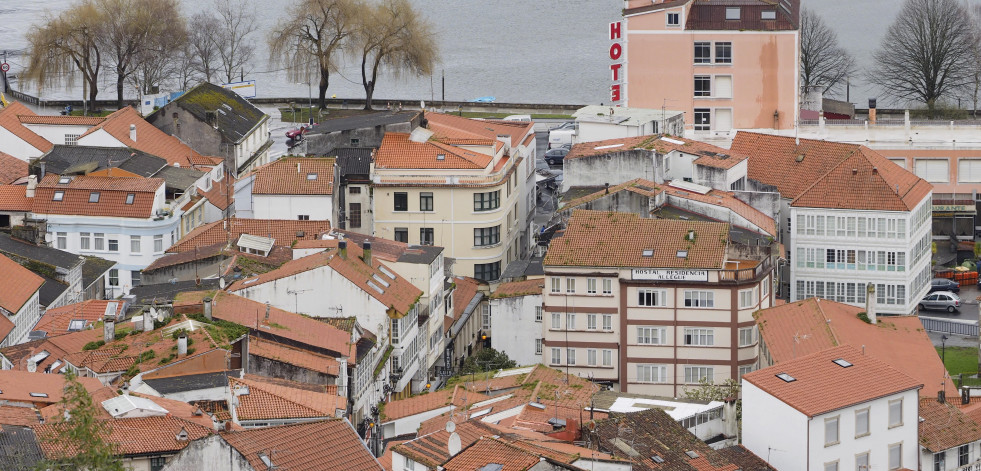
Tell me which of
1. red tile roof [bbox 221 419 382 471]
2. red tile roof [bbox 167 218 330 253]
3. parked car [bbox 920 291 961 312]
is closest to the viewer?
red tile roof [bbox 221 419 382 471]

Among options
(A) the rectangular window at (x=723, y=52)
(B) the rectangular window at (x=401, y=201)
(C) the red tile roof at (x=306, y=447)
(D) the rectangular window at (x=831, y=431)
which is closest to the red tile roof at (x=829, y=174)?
(A) the rectangular window at (x=723, y=52)

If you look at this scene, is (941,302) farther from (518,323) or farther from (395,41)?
(395,41)

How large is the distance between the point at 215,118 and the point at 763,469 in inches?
2300

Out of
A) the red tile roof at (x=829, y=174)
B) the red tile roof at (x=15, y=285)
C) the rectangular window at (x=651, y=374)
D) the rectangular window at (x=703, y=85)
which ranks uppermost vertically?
the rectangular window at (x=703, y=85)

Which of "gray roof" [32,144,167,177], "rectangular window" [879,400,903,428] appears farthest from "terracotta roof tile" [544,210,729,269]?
"gray roof" [32,144,167,177]

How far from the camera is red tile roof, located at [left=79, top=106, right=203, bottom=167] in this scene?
10794 cm

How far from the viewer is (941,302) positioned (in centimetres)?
9288

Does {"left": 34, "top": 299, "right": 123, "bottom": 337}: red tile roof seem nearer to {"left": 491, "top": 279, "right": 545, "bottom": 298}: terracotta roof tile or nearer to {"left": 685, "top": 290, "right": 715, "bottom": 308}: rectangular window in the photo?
{"left": 491, "top": 279, "right": 545, "bottom": 298}: terracotta roof tile

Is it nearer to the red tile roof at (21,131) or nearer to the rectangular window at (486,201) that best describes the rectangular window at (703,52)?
the rectangular window at (486,201)

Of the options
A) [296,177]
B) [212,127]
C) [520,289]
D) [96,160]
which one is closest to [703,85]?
[212,127]

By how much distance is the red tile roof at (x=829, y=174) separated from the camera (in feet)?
299

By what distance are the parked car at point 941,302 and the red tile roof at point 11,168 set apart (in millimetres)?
42609

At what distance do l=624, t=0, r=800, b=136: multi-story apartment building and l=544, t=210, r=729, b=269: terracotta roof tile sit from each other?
31.7 metres

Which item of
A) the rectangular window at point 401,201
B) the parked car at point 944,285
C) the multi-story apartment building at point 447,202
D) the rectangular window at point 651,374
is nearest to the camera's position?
the rectangular window at point 651,374
